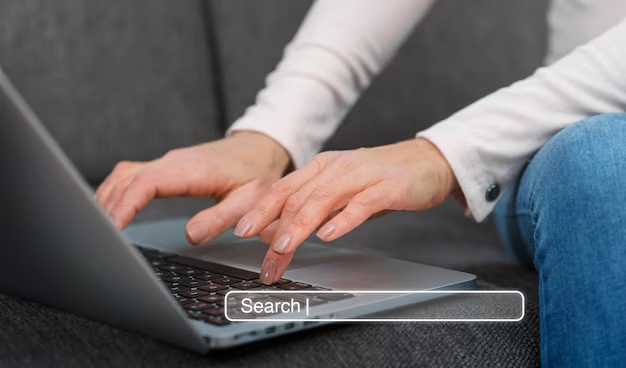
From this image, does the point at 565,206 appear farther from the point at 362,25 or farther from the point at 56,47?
the point at 56,47

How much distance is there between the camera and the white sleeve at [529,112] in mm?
689

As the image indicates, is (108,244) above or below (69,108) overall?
above

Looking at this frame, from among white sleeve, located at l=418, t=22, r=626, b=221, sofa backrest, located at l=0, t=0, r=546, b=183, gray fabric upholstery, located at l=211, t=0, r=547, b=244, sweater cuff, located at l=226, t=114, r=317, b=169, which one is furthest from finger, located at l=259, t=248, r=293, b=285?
gray fabric upholstery, located at l=211, t=0, r=547, b=244

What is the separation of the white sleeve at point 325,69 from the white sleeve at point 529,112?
9.2 inches

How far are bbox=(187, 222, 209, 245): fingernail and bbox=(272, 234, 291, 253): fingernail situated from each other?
0.13 metres

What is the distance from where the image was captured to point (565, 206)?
0.53 meters

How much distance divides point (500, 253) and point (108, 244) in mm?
581

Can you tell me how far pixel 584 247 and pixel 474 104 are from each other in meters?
0.25

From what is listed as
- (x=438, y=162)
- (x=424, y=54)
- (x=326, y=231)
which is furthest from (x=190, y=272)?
(x=424, y=54)

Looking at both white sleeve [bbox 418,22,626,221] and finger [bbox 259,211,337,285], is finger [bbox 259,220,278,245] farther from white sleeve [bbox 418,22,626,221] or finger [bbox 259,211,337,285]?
white sleeve [bbox 418,22,626,221]

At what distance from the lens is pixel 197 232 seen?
680 millimetres

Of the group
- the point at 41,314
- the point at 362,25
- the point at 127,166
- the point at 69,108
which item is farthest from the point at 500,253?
the point at 69,108

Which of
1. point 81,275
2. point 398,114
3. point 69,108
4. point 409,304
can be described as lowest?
point 398,114

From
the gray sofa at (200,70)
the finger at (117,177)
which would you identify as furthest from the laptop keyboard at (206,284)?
the gray sofa at (200,70)
